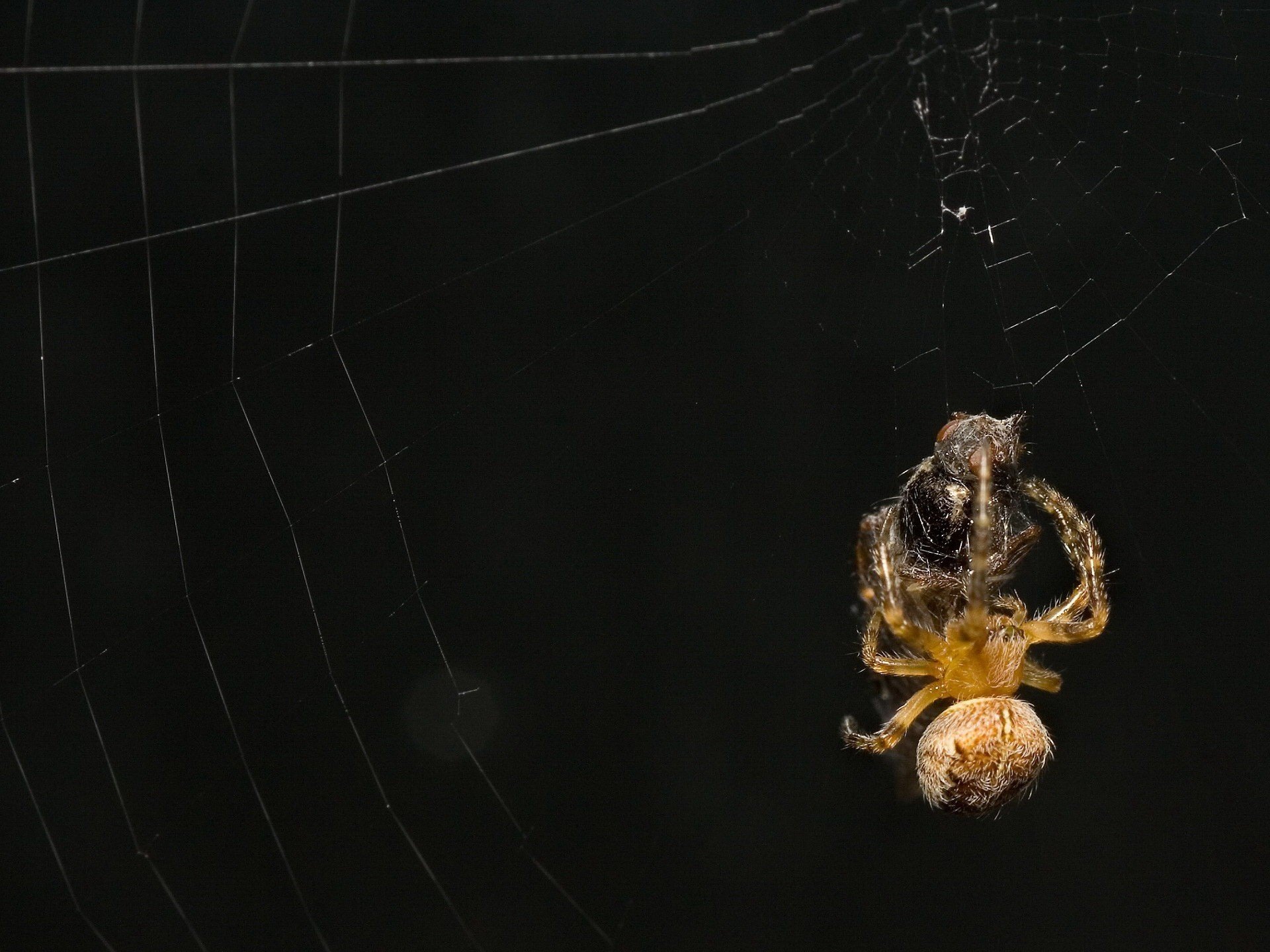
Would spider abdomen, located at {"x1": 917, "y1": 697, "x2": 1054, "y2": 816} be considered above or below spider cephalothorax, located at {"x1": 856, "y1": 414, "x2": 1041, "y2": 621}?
below

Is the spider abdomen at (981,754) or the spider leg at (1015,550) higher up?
the spider leg at (1015,550)

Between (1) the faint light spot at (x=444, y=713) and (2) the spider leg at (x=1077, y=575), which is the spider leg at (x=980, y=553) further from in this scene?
(1) the faint light spot at (x=444, y=713)

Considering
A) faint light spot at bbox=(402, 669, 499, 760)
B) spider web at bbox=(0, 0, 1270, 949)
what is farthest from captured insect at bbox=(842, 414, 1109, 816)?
faint light spot at bbox=(402, 669, 499, 760)

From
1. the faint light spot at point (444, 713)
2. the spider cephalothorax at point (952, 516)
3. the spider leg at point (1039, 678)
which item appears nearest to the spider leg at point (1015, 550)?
the spider cephalothorax at point (952, 516)

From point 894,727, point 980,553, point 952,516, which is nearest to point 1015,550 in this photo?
point 952,516

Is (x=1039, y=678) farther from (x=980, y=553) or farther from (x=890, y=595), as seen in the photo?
(x=980, y=553)

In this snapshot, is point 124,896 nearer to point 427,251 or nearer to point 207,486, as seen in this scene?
point 207,486

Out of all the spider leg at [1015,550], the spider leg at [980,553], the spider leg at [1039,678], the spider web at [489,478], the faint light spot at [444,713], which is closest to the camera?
the spider leg at [980,553]

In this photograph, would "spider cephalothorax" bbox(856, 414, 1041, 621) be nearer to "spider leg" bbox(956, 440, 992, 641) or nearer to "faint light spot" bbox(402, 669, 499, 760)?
"spider leg" bbox(956, 440, 992, 641)
